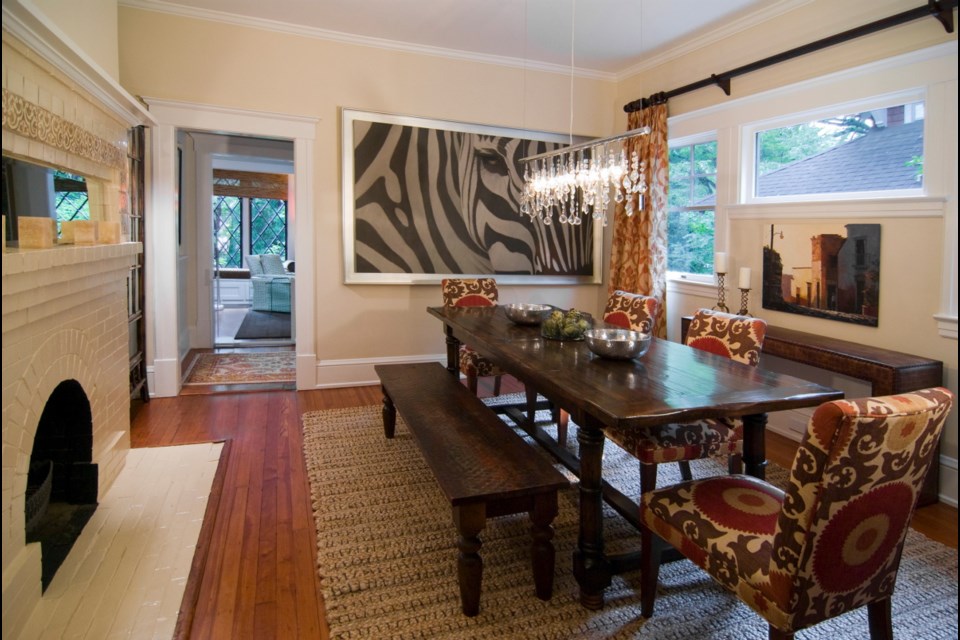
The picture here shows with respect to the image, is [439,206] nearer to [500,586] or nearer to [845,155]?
[845,155]

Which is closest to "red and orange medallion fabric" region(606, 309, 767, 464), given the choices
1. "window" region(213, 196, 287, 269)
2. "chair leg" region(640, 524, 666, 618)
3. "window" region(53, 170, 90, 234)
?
"chair leg" region(640, 524, 666, 618)

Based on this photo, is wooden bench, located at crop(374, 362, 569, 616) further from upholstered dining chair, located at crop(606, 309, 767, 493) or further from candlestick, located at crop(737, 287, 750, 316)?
candlestick, located at crop(737, 287, 750, 316)

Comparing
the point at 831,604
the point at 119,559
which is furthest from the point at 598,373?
the point at 119,559

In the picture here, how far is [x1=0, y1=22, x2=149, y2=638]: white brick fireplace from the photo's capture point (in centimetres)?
181

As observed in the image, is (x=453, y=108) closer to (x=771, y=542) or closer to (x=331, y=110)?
(x=331, y=110)

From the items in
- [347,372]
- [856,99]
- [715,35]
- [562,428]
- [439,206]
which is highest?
[715,35]

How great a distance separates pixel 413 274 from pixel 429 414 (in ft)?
7.87

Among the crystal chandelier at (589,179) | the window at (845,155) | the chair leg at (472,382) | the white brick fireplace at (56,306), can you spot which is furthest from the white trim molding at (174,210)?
the window at (845,155)

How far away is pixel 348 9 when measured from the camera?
4020 mm

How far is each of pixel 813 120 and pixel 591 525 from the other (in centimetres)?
308

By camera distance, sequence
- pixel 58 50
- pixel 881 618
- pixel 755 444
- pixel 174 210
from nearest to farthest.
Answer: pixel 881 618 → pixel 58 50 → pixel 755 444 → pixel 174 210

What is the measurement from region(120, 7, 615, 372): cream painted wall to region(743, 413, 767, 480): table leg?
10.2 feet

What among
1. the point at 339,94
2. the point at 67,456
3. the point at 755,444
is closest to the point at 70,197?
the point at 67,456

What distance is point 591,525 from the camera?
6.73ft
